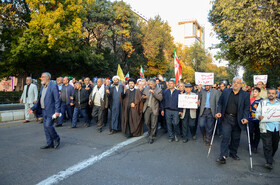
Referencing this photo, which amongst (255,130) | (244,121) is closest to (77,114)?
(244,121)

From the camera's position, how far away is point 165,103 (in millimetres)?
7051

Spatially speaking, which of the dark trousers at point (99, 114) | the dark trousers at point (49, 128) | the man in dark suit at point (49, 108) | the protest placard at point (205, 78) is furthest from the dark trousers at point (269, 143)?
the dark trousers at point (99, 114)

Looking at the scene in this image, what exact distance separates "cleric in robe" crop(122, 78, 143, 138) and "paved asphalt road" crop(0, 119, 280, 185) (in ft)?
1.34

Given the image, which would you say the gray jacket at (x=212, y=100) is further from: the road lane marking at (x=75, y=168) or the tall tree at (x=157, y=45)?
the tall tree at (x=157, y=45)

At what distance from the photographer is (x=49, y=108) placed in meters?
5.48

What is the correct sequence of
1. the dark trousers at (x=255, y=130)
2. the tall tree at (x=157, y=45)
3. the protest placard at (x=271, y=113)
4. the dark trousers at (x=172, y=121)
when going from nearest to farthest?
the protest placard at (x=271, y=113)
the dark trousers at (x=255, y=130)
the dark trousers at (x=172, y=121)
the tall tree at (x=157, y=45)

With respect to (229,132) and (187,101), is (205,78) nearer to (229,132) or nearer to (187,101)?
(187,101)

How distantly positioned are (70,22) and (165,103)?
16584mm

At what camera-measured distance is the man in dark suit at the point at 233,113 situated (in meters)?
4.80

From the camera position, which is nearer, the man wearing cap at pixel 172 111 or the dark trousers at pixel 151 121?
the dark trousers at pixel 151 121

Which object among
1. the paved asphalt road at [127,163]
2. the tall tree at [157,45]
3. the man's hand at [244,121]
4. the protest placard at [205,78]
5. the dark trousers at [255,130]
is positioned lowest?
the paved asphalt road at [127,163]

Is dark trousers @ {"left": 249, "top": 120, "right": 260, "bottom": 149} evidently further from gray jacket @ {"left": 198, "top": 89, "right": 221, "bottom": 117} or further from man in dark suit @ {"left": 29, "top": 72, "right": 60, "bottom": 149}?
man in dark suit @ {"left": 29, "top": 72, "right": 60, "bottom": 149}

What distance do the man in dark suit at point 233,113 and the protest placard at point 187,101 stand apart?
4.84 ft

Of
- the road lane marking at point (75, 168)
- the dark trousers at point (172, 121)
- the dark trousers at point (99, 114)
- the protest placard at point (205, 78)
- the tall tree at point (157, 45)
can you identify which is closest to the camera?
the road lane marking at point (75, 168)
